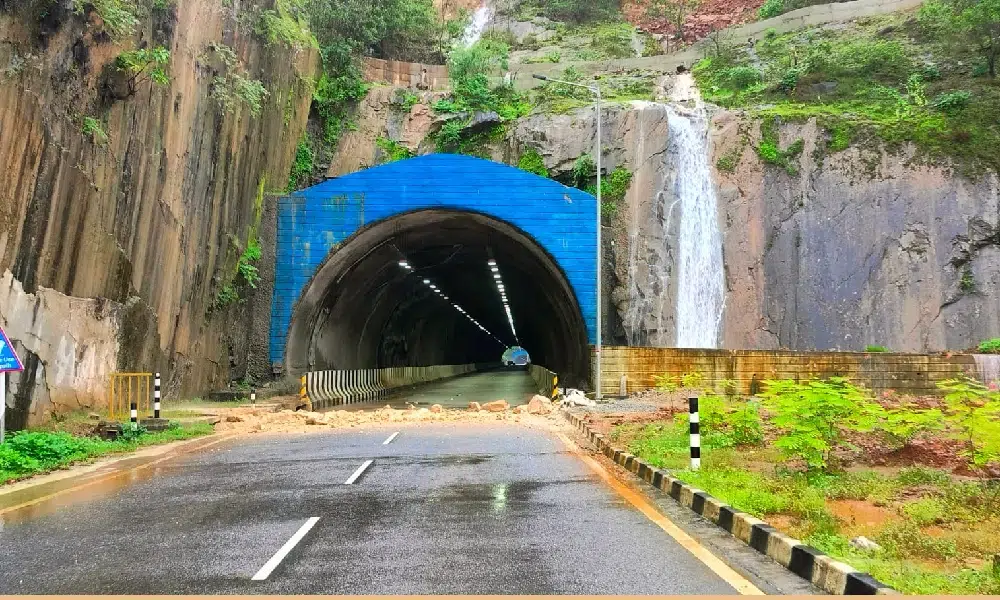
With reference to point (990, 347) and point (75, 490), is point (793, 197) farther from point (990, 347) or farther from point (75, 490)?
point (75, 490)

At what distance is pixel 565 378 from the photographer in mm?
40938

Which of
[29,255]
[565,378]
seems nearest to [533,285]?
[565,378]

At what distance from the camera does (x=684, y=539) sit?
6.38 meters

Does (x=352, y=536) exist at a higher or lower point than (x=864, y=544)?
lower

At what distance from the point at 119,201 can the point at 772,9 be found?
5615 centimetres

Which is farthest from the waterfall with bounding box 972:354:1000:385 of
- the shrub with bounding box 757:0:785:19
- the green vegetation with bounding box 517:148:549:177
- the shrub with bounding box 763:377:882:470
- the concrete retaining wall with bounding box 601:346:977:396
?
the shrub with bounding box 757:0:785:19

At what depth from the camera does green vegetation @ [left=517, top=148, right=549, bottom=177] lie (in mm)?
35594

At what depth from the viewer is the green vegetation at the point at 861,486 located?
5172mm

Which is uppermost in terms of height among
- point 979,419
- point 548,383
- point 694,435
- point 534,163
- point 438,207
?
point 534,163

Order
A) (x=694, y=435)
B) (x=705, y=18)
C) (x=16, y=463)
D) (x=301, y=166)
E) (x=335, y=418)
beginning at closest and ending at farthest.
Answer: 1. (x=694, y=435)
2. (x=16, y=463)
3. (x=335, y=418)
4. (x=301, y=166)
5. (x=705, y=18)

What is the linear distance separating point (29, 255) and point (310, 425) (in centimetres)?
709

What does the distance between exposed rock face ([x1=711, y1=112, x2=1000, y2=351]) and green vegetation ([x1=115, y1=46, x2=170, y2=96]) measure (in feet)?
74.7

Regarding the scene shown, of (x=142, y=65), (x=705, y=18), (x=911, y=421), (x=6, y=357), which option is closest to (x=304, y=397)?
(x=142, y=65)

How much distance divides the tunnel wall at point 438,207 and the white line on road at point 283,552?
2271cm
